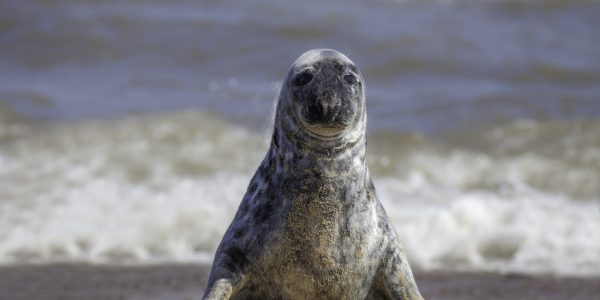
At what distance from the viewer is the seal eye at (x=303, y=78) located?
10.9ft

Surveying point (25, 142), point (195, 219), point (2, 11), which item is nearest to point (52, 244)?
point (195, 219)

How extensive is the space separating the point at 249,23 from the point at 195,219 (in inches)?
291

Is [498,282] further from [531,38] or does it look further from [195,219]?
[531,38]

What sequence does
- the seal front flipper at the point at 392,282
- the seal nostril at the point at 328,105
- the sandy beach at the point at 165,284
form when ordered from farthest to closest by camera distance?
the sandy beach at the point at 165,284 → the seal front flipper at the point at 392,282 → the seal nostril at the point at 328,105

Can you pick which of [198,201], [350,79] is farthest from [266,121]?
[350,79]

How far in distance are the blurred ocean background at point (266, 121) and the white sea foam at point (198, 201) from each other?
0.02m

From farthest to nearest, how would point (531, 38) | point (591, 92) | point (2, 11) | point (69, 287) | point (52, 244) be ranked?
point (2, 11) < point (531, 38) < point (591, 92) < point (52, 244) < point (69, 287)

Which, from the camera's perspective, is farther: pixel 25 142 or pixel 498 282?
pixel 25 142

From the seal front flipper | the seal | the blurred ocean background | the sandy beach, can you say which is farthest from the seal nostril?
the blurred ocean background

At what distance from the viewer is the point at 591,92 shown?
12336 millimetres

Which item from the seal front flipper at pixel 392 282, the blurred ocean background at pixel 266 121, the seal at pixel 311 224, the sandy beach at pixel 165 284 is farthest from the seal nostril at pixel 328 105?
the blurred ocean background at pixel 266 121

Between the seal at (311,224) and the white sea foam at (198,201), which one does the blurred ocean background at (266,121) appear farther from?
the seal at (311,224)

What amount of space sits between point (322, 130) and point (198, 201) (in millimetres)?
5541

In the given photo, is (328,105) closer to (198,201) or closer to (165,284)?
(165,284)
